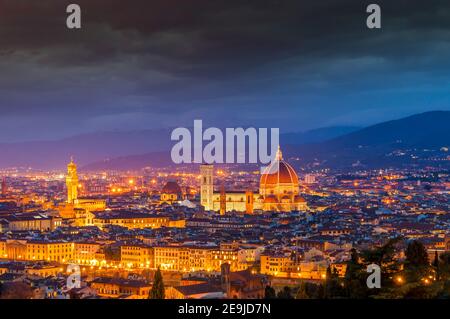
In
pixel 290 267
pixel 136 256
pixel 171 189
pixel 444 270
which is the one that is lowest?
pixel 290 267

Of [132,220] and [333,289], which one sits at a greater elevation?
[132,220]

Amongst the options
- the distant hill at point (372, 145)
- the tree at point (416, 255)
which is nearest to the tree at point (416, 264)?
the tree at point (416, 255)

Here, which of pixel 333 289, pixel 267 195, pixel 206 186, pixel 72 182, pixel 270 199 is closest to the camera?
pixel 333 289

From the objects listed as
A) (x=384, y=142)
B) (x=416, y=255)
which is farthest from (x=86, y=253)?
(x=384, y=142)

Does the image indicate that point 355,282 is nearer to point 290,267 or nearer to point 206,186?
point 290,267

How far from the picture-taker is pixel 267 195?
170ft

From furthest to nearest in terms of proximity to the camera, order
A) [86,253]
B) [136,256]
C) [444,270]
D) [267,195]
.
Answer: [267,195], [86,253], [136,256], [444,270]

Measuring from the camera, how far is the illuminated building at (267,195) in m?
51.3

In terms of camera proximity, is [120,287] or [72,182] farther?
[72,182]

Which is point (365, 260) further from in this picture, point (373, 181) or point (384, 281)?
point (373, 181)

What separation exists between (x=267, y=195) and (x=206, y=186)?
3822 mm
